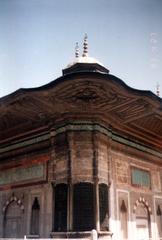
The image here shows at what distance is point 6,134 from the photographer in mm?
10148

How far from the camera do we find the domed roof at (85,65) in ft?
34.2

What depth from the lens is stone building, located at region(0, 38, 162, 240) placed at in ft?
24.6

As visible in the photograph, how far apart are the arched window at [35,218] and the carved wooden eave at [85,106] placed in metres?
2.13

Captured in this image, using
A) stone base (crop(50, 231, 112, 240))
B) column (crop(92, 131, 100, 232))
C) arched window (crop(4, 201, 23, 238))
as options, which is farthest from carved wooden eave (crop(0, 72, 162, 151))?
stone base (crop(50, 231, 112, 240))

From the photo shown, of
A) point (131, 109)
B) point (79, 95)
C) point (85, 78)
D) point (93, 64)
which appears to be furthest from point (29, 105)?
point (93, 64)

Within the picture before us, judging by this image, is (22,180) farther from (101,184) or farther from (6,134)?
(101,184)

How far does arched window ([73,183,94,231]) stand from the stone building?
0.02 metres

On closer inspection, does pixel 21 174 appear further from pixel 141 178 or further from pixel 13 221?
pixel 141 178

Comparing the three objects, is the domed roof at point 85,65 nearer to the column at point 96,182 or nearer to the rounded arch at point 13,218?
the column at point 96,182

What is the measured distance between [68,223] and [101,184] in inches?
48.4

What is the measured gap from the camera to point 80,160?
8000mm

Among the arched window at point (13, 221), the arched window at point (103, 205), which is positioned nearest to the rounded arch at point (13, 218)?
the arched window at point (13, 221)

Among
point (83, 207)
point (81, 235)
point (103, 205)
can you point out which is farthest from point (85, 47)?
point (81, 235)

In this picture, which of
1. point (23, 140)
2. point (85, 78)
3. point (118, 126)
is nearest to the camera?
point (85, 78)
